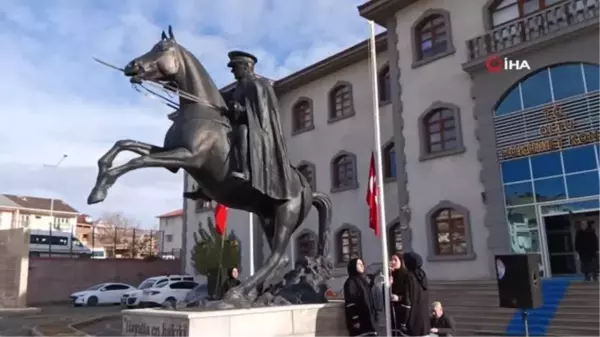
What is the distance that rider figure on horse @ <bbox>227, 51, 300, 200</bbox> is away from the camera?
20.7ft

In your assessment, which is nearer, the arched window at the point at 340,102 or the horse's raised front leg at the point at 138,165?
the horse's raised front leg at the point at 138,165

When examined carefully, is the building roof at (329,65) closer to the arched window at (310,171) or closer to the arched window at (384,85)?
the arched window at (384,85)

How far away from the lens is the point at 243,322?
17.5 feet

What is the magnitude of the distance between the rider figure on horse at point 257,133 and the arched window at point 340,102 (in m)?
16.8

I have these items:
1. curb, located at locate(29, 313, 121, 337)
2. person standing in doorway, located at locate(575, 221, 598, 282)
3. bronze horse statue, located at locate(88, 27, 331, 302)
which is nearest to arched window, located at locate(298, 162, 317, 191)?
curb, located at locate(29, 313, 121, 337)

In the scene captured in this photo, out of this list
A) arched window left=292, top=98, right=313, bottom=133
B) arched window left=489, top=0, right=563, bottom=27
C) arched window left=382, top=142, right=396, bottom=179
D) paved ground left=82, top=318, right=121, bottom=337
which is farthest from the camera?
arched window left=292, top=98, right=313, bottom=133

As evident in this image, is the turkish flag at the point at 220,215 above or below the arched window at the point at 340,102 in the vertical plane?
below

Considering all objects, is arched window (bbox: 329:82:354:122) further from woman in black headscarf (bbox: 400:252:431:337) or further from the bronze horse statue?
woman in black headscarf (bbox: 400:252:431:337)

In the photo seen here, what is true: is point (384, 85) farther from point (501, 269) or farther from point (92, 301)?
point (92, 301)

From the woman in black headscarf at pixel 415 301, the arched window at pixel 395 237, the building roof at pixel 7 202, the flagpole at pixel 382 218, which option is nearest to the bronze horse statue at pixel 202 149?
the flagpole at pixel 382 218

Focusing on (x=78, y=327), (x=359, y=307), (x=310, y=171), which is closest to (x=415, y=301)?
(x=359, y=307)

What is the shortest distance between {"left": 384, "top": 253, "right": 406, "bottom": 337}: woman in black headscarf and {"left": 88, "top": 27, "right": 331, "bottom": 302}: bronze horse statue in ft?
4.55

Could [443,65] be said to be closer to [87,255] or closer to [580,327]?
[580,327]

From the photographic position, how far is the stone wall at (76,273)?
32.1 metres
